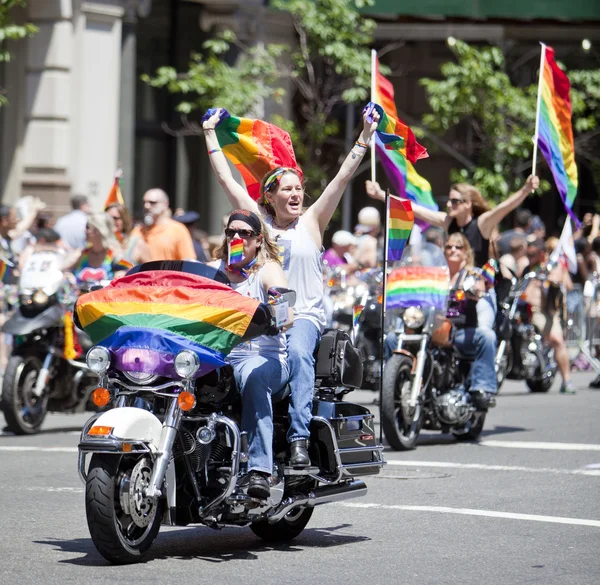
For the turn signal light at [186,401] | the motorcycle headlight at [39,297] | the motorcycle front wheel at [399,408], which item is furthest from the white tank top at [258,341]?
the motorcycle headlight at [39,297]

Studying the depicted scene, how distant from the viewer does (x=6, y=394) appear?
1227 cm

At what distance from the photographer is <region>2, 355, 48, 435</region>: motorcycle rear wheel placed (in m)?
12.3

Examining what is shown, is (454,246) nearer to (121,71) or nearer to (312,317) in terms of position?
(312,317)

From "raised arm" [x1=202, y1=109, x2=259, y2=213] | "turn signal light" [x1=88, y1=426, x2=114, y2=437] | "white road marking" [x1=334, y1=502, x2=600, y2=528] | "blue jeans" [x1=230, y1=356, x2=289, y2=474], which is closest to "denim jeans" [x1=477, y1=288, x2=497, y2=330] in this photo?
"white road marking" [x1=334, y1=502, x2=600, y2=528]

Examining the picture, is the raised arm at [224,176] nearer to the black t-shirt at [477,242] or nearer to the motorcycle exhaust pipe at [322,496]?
the motorcycle exhaust pipe at [322,496]

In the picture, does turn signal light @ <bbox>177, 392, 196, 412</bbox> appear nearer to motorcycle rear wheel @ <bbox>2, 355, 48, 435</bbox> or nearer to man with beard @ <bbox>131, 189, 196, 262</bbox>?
motorcycle rear wheel @ <bbox>2, 355, 48, 435</bbox>

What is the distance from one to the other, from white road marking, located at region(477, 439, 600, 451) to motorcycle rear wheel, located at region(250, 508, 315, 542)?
4.51 metres

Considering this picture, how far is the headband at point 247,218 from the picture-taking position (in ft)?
24.2

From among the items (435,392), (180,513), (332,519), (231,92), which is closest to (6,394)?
(435,392)

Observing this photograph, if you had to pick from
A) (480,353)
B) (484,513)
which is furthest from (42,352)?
(484,513)

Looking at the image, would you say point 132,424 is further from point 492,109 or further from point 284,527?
point 492,109

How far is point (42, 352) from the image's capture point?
41.8ft

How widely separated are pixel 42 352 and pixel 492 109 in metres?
14.1

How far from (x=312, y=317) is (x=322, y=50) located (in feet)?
53.0
